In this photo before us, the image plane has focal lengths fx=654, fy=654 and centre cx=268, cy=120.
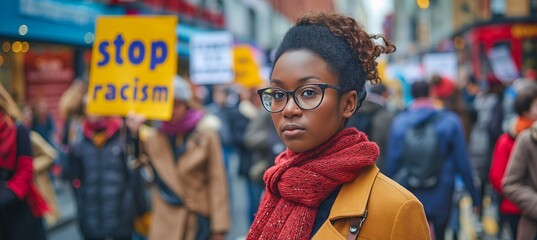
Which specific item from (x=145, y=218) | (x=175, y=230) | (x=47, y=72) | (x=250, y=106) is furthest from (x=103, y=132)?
(x=47, y=72)

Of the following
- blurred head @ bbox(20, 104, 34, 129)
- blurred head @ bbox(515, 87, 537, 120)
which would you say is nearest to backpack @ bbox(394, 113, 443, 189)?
blurred head @ bbox(515, 87, 537, 120)

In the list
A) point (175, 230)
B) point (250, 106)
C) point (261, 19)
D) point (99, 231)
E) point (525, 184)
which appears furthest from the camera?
point (261, 19)

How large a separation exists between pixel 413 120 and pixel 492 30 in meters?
22.0

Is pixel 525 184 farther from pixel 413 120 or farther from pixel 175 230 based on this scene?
pixel 175 230

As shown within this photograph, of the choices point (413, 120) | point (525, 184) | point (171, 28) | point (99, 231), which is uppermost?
point (171, 28)

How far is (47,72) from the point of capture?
14.0m

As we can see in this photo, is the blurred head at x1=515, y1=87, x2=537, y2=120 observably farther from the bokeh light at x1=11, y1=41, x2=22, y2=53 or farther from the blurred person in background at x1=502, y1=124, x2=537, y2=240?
the bokeh light at x1=11, y1=41, x2=22, y2=53

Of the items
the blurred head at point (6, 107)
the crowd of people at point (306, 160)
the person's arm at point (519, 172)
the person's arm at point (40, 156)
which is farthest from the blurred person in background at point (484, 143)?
the blurred head at point (6, 107)

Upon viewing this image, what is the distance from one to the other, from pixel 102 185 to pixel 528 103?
3.54 meters

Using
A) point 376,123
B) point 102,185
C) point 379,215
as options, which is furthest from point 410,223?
point 376,123

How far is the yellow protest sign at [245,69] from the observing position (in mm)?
12719

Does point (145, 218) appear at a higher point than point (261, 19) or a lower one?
lower

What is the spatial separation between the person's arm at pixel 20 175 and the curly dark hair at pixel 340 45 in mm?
2821

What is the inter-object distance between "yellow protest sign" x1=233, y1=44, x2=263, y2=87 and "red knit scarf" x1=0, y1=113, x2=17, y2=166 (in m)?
8.10
